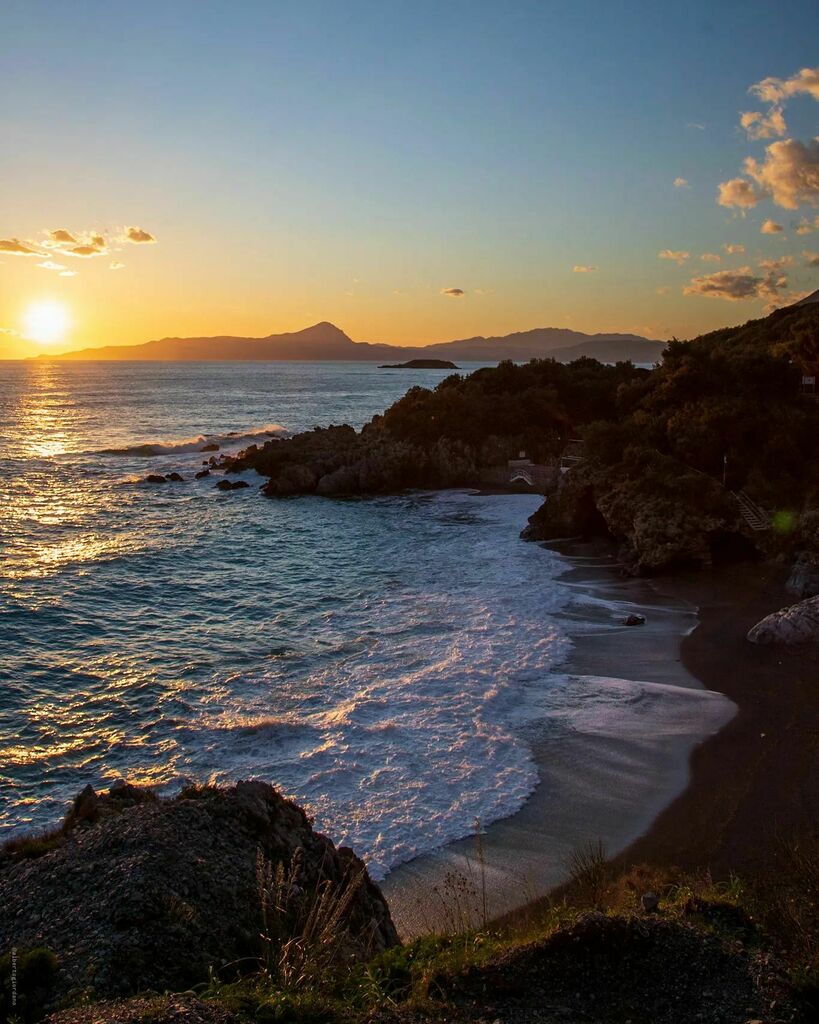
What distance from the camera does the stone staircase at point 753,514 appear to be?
94.8 ft

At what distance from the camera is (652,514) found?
2895 centimetres

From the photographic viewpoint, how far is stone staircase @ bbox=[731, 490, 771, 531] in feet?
94.8

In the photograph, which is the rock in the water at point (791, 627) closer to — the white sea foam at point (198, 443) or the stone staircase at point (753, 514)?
the stone staircase at point (753, 514)

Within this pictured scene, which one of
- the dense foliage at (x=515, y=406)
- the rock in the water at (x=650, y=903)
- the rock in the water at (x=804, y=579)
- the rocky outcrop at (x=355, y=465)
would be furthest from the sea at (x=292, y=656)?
the dense foliage at (x=515, y=406)

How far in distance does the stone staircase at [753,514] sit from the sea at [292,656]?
790 centimetres

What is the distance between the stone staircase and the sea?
7.90m

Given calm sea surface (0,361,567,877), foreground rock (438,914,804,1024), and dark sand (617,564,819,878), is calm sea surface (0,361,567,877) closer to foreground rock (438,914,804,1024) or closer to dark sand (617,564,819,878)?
dark sand (617,564,819,878)

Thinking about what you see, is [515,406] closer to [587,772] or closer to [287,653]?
[287,653]

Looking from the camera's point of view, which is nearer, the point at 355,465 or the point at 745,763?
the point at 745,763

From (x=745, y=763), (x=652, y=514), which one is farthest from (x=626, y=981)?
(x=652, y=514)

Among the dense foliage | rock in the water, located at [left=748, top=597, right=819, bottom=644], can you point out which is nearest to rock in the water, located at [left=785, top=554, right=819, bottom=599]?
rock in the water, located at [left=748, top=597, right=819, bottom=644]

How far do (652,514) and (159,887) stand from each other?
24.9 meters

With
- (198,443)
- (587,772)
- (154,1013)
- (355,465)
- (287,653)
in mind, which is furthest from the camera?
(198,443)

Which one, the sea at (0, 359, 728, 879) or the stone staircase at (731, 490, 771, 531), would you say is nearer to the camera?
the sea at (0, 359, 728, 879)
